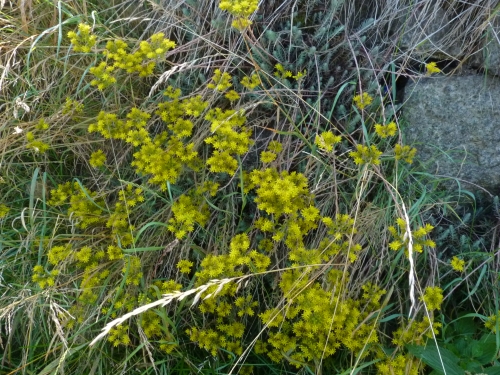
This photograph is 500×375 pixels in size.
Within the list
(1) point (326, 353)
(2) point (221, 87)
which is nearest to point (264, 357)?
(1) point (326, 353)

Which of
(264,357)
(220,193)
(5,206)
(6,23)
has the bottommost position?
(264,357)

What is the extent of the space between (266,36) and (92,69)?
30.1 inches

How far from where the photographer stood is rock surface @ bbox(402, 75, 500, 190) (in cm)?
237

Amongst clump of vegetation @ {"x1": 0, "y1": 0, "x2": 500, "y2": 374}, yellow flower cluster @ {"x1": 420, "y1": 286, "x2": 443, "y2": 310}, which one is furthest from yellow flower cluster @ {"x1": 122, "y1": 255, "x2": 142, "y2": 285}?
yellow flower cluster @ {"x1": 420, "y1": 286, "x2": 443, "y2": 310}

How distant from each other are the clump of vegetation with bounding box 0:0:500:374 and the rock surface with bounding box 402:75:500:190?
0.40 ft

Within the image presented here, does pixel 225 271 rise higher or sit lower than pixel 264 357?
higher

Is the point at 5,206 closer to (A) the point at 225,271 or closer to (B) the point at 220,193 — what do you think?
(B) the point at 220,193

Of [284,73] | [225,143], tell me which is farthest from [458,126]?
[225,143]

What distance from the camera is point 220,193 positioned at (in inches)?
90.2

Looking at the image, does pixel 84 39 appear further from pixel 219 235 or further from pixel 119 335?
pixel 119 335

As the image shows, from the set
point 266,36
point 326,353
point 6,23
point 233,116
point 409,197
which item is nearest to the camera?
point 326,353

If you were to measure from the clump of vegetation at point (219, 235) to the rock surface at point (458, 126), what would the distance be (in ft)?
0.40

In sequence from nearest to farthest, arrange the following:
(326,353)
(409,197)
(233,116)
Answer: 1. (326,353)
2. (233,116)
3. (409,197)

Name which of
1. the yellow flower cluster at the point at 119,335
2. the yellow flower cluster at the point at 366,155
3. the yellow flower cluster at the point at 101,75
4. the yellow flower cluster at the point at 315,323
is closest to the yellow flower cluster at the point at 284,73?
the yellow flower cluster at the point at 366,155
